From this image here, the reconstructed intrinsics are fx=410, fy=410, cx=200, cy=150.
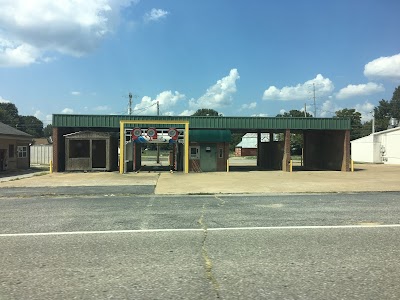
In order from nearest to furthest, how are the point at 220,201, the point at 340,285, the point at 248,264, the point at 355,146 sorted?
1. the point at 340,285
2. the point at 248,264
3. the point at 220,201
4. the point at 355,146

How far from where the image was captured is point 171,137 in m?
31.0

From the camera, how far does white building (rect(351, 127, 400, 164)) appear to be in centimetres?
4881

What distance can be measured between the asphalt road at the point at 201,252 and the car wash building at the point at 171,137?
1946cm

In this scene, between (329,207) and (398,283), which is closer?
(398,283)

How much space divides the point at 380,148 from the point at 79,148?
125ft

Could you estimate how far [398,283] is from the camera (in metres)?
5.00

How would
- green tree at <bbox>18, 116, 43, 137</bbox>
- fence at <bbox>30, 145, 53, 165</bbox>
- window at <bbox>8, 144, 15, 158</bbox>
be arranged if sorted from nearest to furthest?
window at <bbox>8, 144, 15, 158</bbox> → fence at <bbox>30, 145, 53, 165</bbox> → green tree at <bbox>18, 116, 43, 137</bbox>

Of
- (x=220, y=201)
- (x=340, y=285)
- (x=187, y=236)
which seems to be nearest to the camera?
(x=340, y=285)

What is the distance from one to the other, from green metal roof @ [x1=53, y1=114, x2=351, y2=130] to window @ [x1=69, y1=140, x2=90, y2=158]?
1384mm

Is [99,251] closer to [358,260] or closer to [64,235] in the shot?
[64,235]

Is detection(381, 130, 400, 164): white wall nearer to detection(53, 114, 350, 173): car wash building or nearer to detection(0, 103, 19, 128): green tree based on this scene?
detection(53, 114, 350, 173): car wash building

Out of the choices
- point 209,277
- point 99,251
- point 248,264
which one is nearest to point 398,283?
point 248,264

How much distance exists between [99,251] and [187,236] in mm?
1784

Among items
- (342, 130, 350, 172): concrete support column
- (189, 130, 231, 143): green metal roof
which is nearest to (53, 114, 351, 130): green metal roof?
(189, 130, 231, 143): green metal roof
